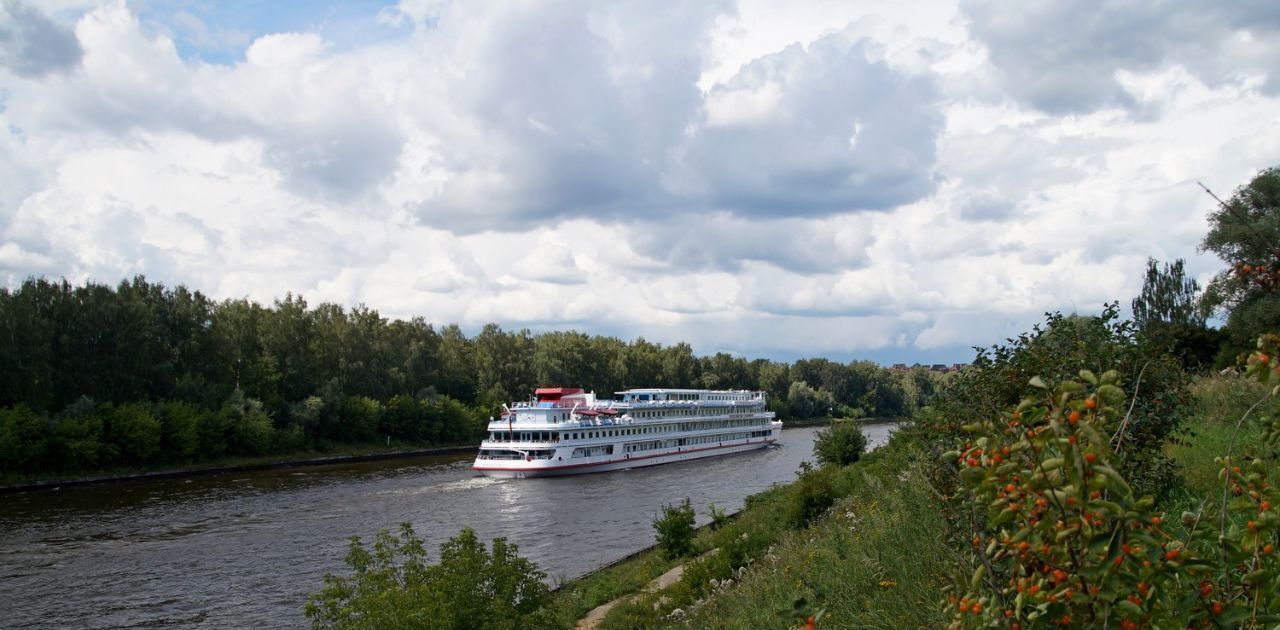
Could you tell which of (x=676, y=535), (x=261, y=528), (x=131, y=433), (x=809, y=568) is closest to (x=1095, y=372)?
(x=809, y=568)

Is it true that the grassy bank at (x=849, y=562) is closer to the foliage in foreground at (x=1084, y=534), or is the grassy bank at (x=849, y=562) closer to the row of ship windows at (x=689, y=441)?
the foliage in foreground at (x=1084, y=534)

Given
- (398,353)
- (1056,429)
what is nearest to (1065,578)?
(1056,429)

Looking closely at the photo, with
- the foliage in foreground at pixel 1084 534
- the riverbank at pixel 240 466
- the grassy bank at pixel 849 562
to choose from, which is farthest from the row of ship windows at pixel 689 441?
the foliage in foreground at pixel 1084 534

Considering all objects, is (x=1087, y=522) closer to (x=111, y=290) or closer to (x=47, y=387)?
(x=47, y=387)

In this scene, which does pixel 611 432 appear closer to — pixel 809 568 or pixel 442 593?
pixel 442 593

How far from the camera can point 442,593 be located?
37.6ft

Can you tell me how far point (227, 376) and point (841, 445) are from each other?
50.6 metres

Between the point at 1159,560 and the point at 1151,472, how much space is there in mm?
6109

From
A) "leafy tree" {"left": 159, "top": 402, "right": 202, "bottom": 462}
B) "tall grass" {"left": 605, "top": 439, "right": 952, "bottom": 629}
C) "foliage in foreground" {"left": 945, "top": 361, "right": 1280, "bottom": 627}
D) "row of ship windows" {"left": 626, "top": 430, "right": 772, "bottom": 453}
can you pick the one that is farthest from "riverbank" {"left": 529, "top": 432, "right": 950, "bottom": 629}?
"leafy tree" {"left": 159, "top": 402, "right": 202, "bottom": 462}

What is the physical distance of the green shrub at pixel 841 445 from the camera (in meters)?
33.3

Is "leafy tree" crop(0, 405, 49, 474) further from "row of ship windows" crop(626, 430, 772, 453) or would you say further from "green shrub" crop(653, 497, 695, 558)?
"green shrub" crop(653, 497, 695, 558)

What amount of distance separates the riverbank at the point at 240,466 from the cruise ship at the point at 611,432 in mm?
11457

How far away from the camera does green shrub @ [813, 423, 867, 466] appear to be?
109 ft

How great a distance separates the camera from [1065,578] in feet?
8.23
